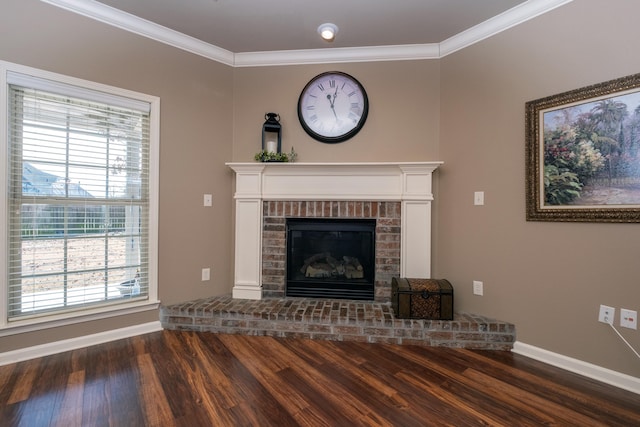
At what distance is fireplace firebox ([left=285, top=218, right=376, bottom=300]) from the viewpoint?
2621 mm

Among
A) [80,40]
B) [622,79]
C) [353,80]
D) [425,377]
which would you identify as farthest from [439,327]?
[80,40]

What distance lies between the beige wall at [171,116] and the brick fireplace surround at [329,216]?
0.21 m

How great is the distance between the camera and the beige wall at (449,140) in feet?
5.72

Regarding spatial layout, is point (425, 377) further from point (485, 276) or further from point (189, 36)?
point (189, 36)

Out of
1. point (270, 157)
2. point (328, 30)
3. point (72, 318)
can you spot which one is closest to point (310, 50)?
point (328, 30)

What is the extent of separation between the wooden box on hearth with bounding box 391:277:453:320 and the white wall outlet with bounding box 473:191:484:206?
2.42 feet

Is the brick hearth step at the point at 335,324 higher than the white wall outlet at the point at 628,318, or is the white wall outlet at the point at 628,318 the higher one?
the white wall outlet at the point at 628,318

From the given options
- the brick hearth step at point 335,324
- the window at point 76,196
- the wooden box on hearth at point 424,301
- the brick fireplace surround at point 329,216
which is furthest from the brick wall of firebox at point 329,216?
the window at point 76,196

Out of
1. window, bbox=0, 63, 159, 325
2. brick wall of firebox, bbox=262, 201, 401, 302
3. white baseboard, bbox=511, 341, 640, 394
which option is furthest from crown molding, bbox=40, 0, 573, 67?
white baseboard, bbox=511, 341, 640, 394

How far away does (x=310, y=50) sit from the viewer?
2596mm

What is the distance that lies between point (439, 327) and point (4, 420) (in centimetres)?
260

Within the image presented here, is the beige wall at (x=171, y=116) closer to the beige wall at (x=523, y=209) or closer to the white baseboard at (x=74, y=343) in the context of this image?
the white baseboard at (x=74, y=343)

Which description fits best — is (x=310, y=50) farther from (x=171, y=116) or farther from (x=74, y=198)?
(x=74, y=198)

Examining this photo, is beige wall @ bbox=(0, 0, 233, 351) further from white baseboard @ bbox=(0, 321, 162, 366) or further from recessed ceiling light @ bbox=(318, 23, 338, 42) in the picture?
recessed ceiling light @ bbox=(318, 23, 338, 42)
